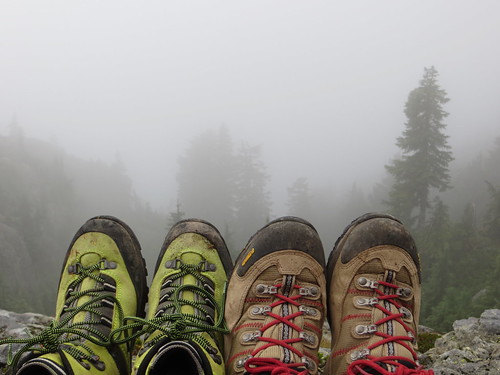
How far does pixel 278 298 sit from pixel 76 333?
1.48 metres

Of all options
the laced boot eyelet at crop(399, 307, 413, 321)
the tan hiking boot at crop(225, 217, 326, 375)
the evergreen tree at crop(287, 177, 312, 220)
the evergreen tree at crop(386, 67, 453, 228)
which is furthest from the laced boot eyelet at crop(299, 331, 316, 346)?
the evergreen tree at crop(287, 177, 312, 220)

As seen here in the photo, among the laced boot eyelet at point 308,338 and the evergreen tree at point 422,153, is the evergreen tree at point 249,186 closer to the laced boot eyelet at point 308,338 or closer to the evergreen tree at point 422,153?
the evergreen tree at point 422,153

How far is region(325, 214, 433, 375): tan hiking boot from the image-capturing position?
252 centimetres

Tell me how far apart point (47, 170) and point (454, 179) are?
75744 millimetres

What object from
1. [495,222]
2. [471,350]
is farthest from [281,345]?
[495,222]

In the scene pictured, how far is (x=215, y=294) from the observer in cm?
297

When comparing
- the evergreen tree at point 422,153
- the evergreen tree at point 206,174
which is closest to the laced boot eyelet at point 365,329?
the evergreen tree at point 422,153

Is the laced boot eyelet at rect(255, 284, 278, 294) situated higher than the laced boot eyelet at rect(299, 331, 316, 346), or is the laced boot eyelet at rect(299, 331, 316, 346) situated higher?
the laced boot eyelet at rect(255, 284, 278, 294)

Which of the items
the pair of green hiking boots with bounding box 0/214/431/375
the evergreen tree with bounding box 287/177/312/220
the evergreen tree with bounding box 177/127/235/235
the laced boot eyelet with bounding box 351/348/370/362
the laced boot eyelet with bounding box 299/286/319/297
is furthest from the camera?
the evergreen tree with bounding box 177/127/235/235

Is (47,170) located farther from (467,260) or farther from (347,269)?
(347,269)

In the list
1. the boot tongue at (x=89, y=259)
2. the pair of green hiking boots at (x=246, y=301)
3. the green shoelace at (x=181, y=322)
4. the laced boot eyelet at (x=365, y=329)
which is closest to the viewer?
the green shoelace at (x=181, y=322)

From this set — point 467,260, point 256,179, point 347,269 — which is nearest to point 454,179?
point 467,260

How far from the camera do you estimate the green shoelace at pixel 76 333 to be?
2.09 metres

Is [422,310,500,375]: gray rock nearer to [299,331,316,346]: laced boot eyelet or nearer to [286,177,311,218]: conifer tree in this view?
[299,331,316,346]: laced boot eyelet
